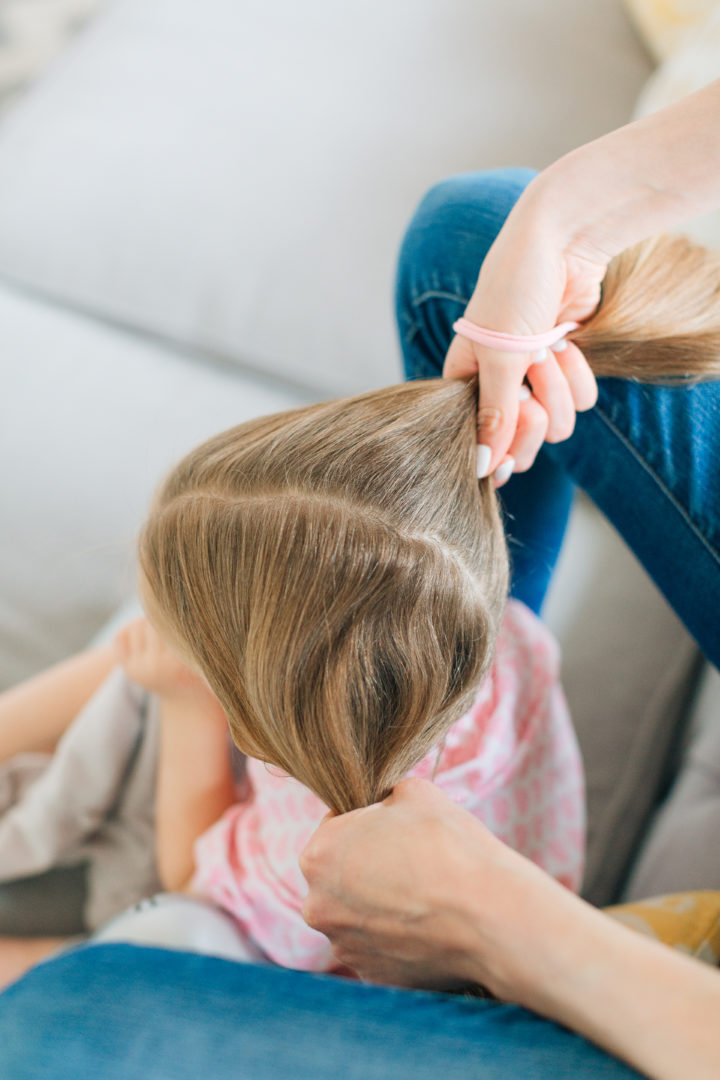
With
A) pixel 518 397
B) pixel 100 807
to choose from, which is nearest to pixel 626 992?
pixel 518 397

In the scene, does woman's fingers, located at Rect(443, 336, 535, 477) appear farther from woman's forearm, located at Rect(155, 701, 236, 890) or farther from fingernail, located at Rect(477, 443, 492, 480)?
woman's forearm, located at Rect(155, 701, 236, 890)

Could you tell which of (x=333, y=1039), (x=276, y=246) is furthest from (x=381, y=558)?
(x=276, y=246)

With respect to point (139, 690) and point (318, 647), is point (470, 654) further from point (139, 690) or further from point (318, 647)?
point (139, 690)

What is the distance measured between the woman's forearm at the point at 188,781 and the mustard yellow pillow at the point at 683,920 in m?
0.36

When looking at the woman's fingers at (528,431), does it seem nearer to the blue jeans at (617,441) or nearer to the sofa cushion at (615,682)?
the blue jeans at (617,441)

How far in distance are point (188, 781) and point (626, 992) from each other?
0.47 metres

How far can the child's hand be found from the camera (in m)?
0.67

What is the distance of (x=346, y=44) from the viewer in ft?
3.87

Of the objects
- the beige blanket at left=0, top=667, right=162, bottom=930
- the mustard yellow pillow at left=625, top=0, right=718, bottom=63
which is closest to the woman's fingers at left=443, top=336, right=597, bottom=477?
the beige blanket at left=0, top=667, right=162, bottom=930

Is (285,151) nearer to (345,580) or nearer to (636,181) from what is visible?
(636,181)

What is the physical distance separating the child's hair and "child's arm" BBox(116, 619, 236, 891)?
0.60 feet

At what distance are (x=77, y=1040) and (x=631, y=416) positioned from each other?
21.1 inches

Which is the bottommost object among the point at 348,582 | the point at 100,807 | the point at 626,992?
the point at 100,807

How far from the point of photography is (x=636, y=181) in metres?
0.49
